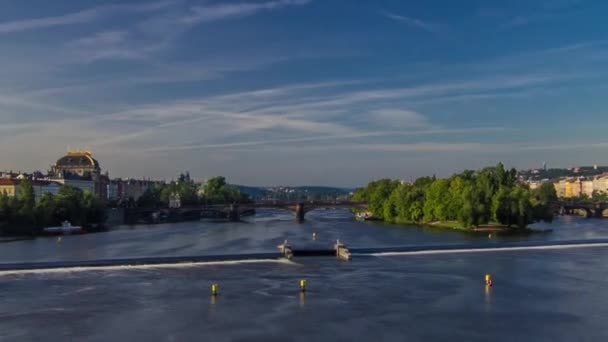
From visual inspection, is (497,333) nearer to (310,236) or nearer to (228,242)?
(228,242)

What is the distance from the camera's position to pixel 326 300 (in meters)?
24.3

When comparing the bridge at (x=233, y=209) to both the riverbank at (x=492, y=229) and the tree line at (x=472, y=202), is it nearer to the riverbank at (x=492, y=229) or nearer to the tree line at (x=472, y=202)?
the tree line at (x=472, y=202)

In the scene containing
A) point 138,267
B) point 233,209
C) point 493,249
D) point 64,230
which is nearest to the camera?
point 138,267

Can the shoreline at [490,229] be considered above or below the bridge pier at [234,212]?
below

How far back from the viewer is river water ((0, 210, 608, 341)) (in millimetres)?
19906

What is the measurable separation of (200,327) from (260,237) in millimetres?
34415

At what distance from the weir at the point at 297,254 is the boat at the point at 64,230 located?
2531 centimetres

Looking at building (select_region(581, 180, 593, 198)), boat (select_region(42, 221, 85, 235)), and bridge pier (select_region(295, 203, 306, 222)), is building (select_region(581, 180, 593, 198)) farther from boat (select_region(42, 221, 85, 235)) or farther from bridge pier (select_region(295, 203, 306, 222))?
boat (select_region(42, 221, 85, 235))

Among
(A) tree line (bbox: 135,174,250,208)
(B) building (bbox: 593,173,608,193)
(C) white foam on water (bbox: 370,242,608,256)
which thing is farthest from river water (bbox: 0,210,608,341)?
(B) building (bbox: 593,173,608,193)

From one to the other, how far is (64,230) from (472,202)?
34.6 metres

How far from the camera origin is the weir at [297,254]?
3350cm

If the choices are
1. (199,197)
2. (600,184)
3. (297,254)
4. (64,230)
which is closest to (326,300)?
(297,254)

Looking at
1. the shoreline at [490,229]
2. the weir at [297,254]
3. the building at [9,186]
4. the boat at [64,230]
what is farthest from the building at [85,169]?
the weir at [297,254]

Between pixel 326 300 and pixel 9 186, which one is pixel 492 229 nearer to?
pixel 326 300
